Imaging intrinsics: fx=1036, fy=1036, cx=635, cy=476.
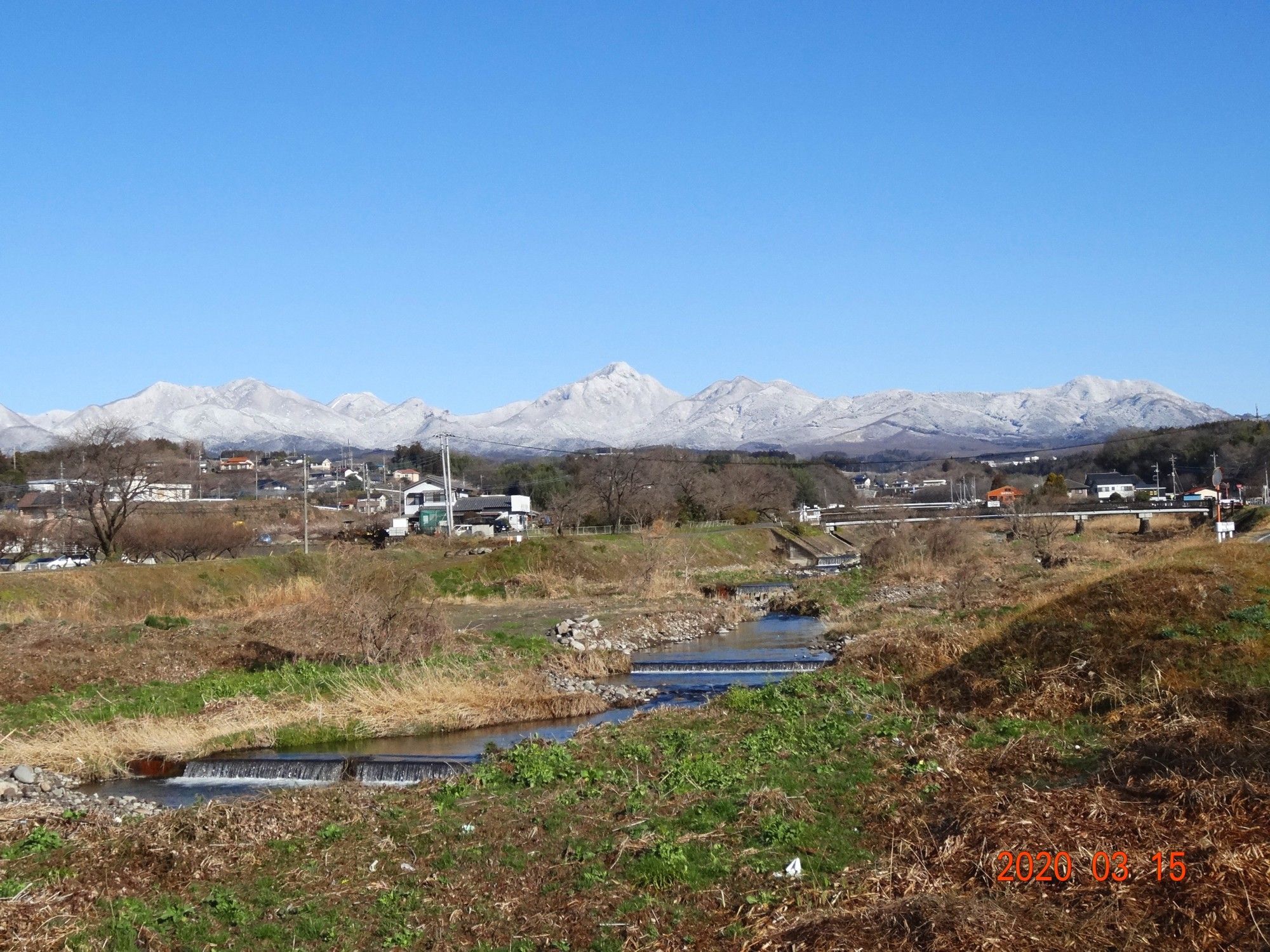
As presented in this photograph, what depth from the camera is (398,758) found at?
1975 cm

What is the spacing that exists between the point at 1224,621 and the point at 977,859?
10.5 m

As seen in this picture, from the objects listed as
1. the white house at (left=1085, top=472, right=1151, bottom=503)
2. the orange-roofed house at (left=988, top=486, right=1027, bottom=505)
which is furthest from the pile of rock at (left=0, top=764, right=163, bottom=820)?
the white house at (left=1085, top=472, right=1151, bottom=503)

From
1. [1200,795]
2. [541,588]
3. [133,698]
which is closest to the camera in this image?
[1200,795]

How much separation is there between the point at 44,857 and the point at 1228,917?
37.6 feet

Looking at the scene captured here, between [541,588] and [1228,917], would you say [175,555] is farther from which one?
[1228,917]

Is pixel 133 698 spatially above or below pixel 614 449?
below

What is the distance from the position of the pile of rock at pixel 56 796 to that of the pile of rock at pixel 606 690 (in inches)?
424

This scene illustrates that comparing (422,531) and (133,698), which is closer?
(133,698)

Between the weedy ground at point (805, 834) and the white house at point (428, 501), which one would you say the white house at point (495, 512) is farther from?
the weedy ground at point (805, 834)

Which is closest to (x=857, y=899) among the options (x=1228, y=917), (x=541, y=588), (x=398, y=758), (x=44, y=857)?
(x=1228, y=917)

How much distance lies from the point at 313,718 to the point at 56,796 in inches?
250

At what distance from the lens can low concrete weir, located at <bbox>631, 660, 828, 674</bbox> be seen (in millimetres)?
30484

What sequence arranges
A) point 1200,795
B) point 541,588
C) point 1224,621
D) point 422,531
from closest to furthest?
point 1200,795
point 1224,621
point 541,588
point 422,531

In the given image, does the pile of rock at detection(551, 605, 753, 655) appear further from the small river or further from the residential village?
the residential village
